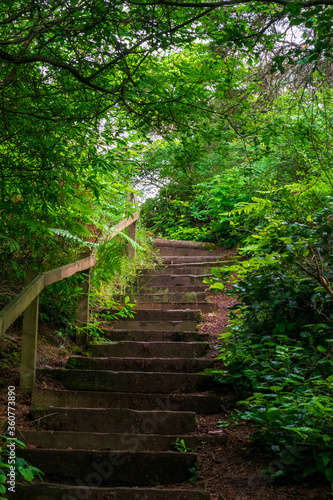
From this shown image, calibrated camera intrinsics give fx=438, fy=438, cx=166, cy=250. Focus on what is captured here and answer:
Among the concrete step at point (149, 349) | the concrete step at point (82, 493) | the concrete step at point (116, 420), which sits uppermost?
the concrete step at point (149, 349)

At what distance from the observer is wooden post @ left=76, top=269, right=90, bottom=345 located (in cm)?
475

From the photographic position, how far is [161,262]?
8.20 metres

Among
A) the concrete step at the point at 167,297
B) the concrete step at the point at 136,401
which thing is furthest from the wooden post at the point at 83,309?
the concrete step at the point at 167,297

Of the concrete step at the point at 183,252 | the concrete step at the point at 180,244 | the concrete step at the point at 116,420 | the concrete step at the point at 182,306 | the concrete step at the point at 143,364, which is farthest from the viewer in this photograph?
the concrete step at the point at 180,244

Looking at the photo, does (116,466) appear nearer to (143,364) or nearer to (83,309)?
(143,364)

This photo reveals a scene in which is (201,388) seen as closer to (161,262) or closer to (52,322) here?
(52,322)

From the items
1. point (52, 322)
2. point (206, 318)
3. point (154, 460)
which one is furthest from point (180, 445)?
point (206, 318)

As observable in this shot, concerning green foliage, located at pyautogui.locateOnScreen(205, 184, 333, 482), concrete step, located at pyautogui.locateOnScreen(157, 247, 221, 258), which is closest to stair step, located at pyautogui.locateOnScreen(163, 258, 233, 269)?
concrete step, located at pyautogui.locateOnScreen(157, 247, 221, 258)

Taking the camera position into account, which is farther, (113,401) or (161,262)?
(161,262)

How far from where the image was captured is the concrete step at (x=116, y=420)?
3404mm

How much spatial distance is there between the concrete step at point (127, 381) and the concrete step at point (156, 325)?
1.22 m

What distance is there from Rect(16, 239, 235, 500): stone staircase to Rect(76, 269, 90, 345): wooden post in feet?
0.54

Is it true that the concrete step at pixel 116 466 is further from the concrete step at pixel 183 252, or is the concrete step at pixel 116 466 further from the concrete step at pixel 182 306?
the concrete step at pixel 183 252

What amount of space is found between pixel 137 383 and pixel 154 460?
120 cm
